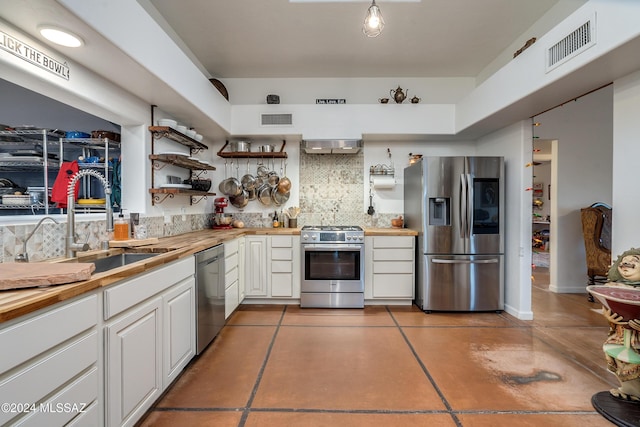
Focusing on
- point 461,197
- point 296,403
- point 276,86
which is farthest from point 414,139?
point 296,403

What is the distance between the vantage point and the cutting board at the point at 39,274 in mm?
1068

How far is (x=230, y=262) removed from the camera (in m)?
3.03

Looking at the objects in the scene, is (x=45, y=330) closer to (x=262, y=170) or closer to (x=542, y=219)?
(x=262, y=170)

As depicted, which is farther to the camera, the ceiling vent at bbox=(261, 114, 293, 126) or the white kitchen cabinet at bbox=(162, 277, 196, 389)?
the ceiling vent at bbox=(261, 114, 293, 126)

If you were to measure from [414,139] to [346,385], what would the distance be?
3212mm

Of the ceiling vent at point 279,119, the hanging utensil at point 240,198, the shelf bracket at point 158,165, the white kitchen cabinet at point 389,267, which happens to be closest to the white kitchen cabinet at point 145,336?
the shelf bracket at point 158,165

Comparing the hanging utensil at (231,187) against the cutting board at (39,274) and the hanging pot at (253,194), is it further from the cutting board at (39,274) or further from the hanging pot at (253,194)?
the cutting board at (39,274)

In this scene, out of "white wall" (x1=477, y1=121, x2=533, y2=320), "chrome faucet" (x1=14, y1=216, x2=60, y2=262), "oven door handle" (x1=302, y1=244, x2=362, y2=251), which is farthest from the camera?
"oven door handle" (x1=302, y1=244, x2=362, y2=251)

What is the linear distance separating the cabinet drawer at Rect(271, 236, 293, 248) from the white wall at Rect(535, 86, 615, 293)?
3719mm

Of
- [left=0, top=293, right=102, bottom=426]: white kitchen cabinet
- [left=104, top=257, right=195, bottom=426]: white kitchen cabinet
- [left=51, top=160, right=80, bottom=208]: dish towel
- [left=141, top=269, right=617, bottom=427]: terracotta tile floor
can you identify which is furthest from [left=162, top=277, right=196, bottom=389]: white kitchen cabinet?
[left=51, top=160, right=80, bottom=208]: dish towel

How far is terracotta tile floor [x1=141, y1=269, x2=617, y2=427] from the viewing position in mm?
1696

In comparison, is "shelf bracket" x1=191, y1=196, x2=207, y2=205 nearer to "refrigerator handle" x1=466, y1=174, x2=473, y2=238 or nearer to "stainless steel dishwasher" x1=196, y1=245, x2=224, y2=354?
"stainless steel dishwasher" x1=196, y1=245, x2=224, y2=354

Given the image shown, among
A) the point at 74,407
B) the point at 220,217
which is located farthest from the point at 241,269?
the point at 74,407

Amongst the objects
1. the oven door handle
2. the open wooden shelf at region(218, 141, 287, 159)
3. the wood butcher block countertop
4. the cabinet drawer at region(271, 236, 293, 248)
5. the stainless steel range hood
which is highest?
the stainless steel range hood
